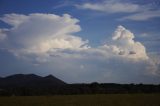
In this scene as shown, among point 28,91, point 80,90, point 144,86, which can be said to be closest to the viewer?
point 28,91

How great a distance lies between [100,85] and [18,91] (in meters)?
58.2

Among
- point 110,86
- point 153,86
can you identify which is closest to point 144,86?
point 153,86

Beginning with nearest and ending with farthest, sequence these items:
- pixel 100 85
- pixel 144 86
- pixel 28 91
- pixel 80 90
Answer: pixel 28 91, pixel 80 90, pixel 144 86, pixel 100 85

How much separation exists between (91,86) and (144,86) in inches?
1230

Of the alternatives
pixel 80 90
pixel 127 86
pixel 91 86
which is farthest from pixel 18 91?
pixel 127 86

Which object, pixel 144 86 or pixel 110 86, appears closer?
pixel 144 86

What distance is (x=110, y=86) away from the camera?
197m

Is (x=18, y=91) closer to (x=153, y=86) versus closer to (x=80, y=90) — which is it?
(x=80, y=90)

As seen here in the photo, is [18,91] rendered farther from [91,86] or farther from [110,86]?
[110,86]

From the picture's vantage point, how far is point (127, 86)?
599 feet

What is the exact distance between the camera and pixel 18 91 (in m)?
152

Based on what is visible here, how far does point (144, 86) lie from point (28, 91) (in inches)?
2699

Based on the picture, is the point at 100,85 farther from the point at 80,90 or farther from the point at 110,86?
the point at 80,90

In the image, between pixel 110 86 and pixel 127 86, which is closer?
pixel 127 86
